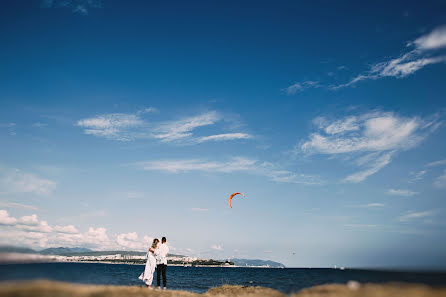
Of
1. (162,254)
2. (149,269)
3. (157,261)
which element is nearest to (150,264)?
(149,269)

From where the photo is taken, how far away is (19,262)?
16.9m

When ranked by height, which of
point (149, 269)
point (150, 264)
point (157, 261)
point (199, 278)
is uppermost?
point (157, 261)

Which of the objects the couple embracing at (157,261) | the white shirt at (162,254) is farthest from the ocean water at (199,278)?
the white shirt at (162,254)

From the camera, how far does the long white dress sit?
68.6 ft

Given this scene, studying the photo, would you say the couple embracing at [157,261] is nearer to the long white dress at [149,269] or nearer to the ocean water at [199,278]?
the long white dress at [149,269]

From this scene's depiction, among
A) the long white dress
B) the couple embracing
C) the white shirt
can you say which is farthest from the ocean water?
the white shirt

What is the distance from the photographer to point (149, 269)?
21297 millimetres

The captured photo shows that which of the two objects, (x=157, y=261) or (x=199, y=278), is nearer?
(x=157, y=261)

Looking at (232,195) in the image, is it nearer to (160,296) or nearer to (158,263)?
(158,263)

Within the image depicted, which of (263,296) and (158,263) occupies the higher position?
(158,263)

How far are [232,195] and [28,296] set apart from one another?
21244 mm

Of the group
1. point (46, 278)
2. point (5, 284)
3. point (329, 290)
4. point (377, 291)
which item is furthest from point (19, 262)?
point (377, 291)

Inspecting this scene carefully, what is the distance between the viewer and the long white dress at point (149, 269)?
20.9m

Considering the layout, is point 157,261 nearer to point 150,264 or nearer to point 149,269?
point 150,264
